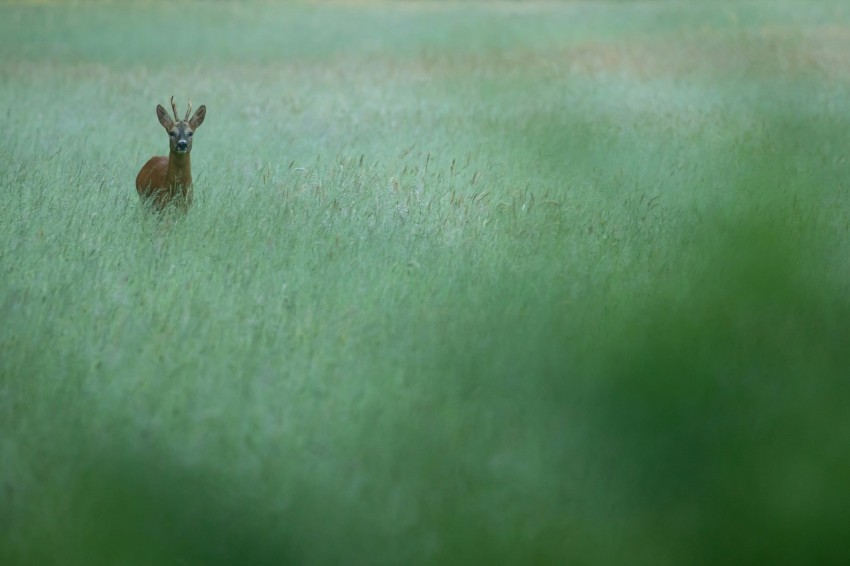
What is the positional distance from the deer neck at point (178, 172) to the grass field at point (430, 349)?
17 centimetres

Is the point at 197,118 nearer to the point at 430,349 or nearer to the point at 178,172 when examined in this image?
the point at 178,172

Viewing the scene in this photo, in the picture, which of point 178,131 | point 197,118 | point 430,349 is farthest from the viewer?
point 197,118

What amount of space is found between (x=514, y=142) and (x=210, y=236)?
2.76 meters

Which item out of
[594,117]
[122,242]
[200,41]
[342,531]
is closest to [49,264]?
[122,242]

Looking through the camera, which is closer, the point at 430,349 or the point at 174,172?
the point at 430,349

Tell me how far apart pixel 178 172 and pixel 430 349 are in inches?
103

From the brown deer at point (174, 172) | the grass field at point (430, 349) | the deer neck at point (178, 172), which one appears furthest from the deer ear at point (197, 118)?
the grass field at point (430, 349)

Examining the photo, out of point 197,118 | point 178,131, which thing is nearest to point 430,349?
point 178,131

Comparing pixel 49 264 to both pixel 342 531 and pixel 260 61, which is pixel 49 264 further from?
pixel 260 61

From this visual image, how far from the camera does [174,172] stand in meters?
5.12

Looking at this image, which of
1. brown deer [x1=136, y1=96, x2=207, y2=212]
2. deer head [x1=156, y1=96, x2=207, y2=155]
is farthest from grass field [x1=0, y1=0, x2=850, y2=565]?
deer head [x1=156, y1=96, x2=207, y2=155]

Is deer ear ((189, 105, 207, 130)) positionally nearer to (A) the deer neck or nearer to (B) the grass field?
(A) the deer neck

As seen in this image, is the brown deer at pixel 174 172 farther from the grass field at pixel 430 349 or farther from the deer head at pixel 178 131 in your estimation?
the grass field at pixel 430 349

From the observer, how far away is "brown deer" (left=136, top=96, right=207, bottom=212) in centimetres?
499
